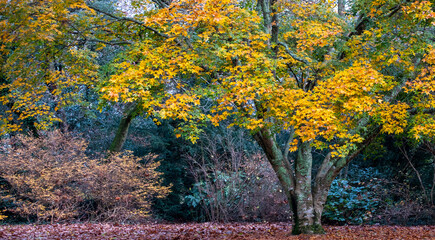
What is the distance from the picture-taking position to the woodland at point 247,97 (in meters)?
6.53

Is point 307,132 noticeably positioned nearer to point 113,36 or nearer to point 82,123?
point 113,36


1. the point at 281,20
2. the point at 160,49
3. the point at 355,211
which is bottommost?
the point at 355,211

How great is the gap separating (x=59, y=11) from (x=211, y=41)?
10.0 feet

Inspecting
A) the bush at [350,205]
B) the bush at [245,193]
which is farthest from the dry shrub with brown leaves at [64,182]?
the bush at [350,205]

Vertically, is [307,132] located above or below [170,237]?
above

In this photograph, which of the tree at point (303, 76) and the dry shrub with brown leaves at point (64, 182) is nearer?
the tree at point (303, 76)

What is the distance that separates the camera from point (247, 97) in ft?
20.9

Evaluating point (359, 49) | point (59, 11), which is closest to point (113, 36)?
point (59, 11)

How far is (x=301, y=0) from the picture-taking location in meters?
8.77

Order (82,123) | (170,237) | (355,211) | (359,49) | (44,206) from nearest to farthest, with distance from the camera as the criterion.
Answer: (170,237), (359,49), (44,206), (355,211), (82,123)

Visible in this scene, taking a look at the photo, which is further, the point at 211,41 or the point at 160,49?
the point at 211,41

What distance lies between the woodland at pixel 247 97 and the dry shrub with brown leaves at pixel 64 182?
0.05m

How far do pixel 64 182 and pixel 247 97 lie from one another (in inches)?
252

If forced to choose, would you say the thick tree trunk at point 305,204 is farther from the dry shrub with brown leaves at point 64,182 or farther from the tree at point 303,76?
the dry shrub with brown leaves at point 64,182
